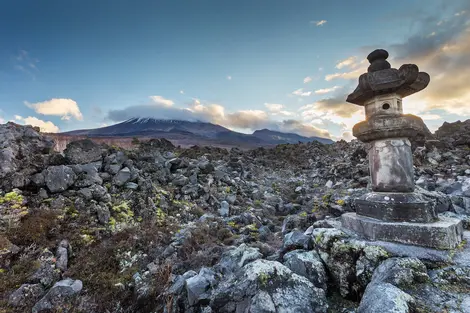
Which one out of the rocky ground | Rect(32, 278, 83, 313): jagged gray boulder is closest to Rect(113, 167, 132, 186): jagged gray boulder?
the rocky ground

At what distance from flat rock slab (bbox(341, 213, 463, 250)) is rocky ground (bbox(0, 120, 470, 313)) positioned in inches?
11.0

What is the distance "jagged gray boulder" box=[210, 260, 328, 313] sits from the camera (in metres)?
2.70

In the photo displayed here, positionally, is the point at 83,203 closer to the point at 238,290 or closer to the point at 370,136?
the point at 238,290

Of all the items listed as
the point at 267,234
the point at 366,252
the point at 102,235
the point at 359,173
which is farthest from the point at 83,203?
the point at 359,173

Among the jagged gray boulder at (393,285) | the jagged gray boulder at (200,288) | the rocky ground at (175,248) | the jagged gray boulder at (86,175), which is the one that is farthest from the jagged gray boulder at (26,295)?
the jagged gray boulder at (393,285)

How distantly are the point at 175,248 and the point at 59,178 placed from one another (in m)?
4.54

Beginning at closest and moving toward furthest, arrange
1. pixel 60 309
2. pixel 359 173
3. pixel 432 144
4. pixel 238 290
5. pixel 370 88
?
pixel 238 290, pixel 60 309, pixel 370 88, pixel 359 173, pixel 432 144

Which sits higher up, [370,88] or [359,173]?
[370,88]

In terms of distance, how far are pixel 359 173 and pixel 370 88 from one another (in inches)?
391

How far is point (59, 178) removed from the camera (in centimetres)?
701

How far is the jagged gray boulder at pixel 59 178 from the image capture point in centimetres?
684

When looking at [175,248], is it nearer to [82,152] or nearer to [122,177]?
[122,177]

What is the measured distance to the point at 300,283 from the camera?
2969 mm

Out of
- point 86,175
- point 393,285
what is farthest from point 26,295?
point 393,285
